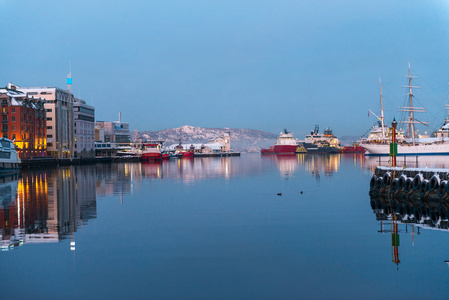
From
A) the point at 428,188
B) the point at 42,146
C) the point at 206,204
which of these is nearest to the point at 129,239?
the point at 206,204

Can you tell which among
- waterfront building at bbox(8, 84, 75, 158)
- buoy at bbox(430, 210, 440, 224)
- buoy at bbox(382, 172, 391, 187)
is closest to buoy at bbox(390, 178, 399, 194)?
buoy at bbox(382, 172, 391, 187)

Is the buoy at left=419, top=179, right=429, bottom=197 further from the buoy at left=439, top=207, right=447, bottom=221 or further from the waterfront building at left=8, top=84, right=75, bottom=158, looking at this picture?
the waterfront building at left=8, top=84, right=75, bottom=158

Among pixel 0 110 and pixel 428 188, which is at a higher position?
pixel 0 110

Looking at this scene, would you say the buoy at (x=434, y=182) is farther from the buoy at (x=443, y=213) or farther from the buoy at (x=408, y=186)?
the buoy at (x=443, y=213)

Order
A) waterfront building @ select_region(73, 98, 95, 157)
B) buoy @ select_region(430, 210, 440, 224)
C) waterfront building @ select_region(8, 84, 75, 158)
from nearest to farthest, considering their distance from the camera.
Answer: buoy @ select_region(430, 210, 440, 224)
waterfront building @ select_region(8, 84, 75, 158)
waterfront building @ select_region(73, 98, 95, 157)

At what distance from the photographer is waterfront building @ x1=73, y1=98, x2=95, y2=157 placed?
153m

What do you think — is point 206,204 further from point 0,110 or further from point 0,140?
point 0,110

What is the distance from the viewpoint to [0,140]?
78062mm

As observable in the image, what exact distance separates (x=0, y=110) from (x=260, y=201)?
86911mm

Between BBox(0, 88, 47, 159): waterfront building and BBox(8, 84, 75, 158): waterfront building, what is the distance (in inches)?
441

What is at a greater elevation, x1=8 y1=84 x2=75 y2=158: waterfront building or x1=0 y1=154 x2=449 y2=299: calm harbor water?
x1=8 y1=84 x2=75 y2=158: waterfront building

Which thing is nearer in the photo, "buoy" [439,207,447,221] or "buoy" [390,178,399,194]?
"buoy" [439,207,447,221]

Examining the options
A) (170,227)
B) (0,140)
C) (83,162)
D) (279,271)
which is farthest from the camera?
(83,162)

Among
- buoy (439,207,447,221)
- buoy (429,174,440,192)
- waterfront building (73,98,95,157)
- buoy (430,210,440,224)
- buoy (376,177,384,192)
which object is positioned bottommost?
buoy (430,210,440,224)
